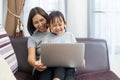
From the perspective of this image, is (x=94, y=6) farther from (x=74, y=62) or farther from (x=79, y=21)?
(x=74, y=62)

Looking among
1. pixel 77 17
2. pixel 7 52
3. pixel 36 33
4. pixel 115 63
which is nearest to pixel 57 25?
pixel 36 33

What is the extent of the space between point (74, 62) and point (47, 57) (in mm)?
208

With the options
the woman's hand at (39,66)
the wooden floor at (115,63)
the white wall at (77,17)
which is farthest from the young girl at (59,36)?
the wooden floor at (115,63)

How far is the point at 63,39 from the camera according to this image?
1.98 meters

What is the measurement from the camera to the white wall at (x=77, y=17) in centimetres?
257

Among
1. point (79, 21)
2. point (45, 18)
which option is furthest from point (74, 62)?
point (79, 21)

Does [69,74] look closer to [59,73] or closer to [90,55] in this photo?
[59,73]

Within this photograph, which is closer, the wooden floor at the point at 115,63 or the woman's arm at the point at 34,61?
the woman's arm at the point at 34,61

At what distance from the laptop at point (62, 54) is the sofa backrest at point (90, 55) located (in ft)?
1.54

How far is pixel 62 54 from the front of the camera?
5.48 feet

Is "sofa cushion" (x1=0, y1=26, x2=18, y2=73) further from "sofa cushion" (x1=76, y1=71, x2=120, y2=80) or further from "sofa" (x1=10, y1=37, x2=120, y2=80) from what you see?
"sofa cushion" (x1=76, y1=71, x2=120, y2=80)

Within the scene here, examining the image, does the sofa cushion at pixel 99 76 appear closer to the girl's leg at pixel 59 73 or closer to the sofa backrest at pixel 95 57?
the sofa backrest at pixel 95 57

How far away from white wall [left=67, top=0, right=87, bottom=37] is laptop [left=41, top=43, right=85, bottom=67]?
920 millimetres

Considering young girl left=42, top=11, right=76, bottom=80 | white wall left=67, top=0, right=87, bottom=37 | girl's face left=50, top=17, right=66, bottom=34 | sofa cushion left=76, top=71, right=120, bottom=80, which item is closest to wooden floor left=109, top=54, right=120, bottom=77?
white wall left=67, top=0, right=87, bottom=37
